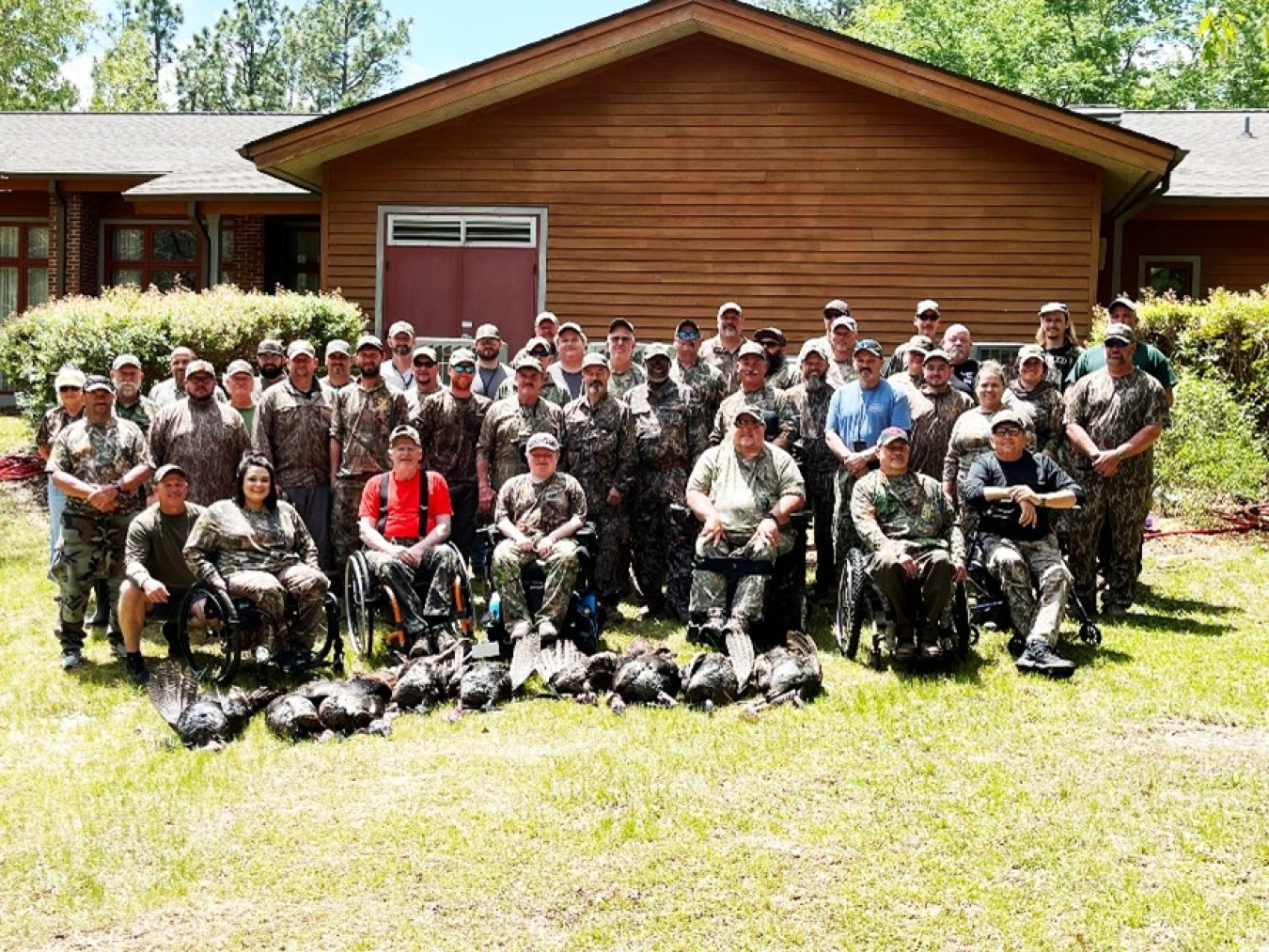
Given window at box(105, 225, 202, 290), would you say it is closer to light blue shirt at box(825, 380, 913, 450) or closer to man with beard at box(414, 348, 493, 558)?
man with beard at box(414, 348, 493, 558)

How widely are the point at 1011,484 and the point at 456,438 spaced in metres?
3.41

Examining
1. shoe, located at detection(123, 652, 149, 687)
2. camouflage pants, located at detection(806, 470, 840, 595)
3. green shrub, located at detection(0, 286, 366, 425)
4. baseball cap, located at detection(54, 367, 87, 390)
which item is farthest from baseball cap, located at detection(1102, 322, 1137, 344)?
green shrub, located at detection(0, 286, 366, 425)

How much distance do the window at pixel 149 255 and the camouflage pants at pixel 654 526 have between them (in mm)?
13101

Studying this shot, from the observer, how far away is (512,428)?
8477mm

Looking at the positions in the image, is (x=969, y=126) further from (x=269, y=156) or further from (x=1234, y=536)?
(x=269, y=156)

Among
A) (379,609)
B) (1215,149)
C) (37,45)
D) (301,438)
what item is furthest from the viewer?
(37,45)

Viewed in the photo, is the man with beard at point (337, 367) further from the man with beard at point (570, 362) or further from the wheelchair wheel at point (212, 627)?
the wheelchair wheel at point (212, 627)

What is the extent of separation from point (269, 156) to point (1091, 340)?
765 cm

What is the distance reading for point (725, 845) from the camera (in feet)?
16.5

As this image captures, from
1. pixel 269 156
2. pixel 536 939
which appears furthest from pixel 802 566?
pixel 269 156

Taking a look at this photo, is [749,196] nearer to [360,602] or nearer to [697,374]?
[697,374]

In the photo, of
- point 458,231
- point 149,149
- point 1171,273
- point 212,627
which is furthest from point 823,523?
point 149,149

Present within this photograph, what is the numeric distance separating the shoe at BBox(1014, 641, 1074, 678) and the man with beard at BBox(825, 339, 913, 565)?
138 cm

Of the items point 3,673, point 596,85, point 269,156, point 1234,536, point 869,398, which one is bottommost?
point 3,673
